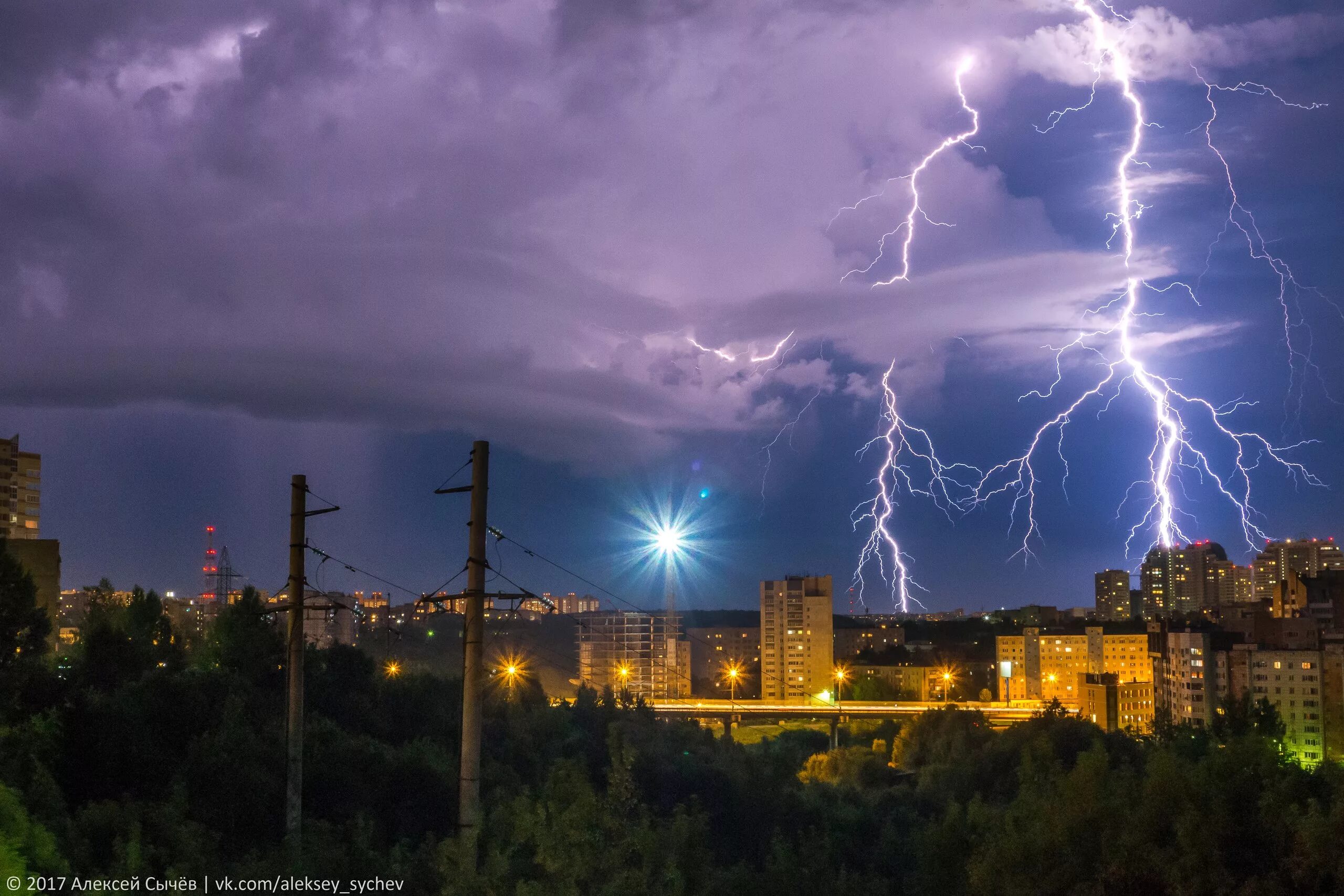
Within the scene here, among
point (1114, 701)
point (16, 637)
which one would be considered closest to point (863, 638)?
point (1114, 701)

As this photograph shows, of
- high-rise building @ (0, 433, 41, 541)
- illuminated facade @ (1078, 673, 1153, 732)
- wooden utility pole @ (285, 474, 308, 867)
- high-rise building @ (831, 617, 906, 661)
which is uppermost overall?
high-rise building @ (0, 433, 41, 541)

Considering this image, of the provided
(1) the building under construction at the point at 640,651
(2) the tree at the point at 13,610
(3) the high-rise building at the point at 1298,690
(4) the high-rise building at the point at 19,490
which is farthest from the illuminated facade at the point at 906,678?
(2) the tree at the point at 13,610

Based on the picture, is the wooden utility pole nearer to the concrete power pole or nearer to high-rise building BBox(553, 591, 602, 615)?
the concrete power pole

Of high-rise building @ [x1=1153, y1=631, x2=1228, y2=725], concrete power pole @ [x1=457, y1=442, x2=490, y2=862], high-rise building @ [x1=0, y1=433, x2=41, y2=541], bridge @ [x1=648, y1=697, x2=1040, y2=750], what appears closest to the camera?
concrete power pole @ [x1=457, y1=442, x2=490, y2=862]

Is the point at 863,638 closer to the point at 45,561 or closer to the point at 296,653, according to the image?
the point at 45,561

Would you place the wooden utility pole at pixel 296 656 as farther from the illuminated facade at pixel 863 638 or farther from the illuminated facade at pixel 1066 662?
the illuminated facade at pixel 863 638

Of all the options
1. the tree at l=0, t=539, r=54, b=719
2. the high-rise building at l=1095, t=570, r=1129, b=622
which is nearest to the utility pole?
the tree at l=0, t=539, r=54, b=719
